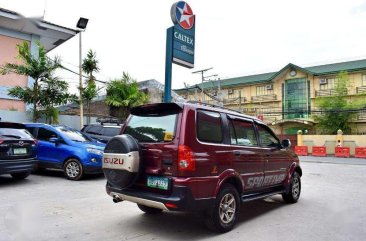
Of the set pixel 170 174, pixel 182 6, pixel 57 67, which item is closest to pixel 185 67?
pixel 182 6

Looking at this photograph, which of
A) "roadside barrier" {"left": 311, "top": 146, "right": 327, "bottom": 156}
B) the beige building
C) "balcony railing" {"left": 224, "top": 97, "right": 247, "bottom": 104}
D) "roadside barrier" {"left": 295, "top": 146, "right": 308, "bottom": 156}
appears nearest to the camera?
"roadside barrier" {"left": 311, "top": 146, "right": 327, "bottom": 156}

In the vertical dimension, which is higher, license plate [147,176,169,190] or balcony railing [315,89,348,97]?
balcony railing [315,89,348,97]

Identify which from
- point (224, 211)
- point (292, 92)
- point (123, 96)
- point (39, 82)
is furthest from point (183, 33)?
point (292, 92)

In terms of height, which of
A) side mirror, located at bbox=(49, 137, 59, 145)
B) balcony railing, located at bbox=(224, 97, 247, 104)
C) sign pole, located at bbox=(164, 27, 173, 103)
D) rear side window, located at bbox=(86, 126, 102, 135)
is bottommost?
side mirror, located at bbox=(49, 137, 59, 145)

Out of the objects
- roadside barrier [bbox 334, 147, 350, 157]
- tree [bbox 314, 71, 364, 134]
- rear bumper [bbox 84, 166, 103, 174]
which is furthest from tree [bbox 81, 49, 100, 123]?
tree [bbox 314, 71, 364, 134]

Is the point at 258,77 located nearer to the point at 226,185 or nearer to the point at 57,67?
the point at 57,67

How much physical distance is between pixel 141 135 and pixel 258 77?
41346 mm

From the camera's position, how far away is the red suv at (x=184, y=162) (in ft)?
14.2

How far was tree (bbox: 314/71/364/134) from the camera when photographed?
34.4 metres

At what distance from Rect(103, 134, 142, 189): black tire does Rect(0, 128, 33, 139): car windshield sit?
182 inches

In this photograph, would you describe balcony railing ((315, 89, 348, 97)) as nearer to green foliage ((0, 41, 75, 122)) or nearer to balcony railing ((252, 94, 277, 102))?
balcony railing ((252, 94, 277, 102))

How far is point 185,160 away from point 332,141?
30.0 metres

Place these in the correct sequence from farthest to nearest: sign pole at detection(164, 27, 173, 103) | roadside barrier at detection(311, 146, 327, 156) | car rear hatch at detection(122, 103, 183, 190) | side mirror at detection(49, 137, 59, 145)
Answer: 1. roadside barrier at detection(311, 146, 327, 156)
2. side mirror at detection(49, 137, 59, 145)
3. sign pole at detection(164, 27, 173, 103)
4. car rear hatch at detection(122, 103, 183, 190)

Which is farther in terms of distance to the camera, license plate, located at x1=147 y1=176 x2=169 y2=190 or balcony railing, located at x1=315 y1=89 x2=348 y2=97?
balcony railing, located at x1=315 y1=89 x2=348 y2=97
